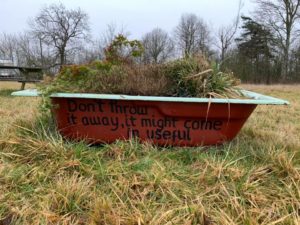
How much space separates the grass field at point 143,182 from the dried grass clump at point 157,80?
1.59 feet

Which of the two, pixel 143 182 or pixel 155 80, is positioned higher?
pixel 155 80

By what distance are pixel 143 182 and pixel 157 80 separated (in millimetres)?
1083

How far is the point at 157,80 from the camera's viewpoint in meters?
2.80

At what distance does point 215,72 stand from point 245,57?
944 inches

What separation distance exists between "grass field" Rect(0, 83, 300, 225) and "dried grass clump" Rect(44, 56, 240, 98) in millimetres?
485

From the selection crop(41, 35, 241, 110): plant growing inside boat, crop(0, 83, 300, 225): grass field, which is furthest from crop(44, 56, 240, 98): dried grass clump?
crop(0, 83, 300, 225): grass field

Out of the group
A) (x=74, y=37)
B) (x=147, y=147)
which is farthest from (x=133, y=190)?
(x=74, y=37)

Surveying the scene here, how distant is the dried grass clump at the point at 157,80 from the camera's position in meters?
2.74

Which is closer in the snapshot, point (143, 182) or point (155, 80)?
Answer: point (143, 182)

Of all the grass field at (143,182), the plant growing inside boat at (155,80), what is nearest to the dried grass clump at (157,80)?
the plant growing inside boat at (155,80)

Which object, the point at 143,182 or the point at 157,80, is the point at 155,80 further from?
the point at 143,182

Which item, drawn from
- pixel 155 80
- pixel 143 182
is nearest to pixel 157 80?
pixel 155 80

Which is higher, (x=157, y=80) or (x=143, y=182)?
(x=157, y=80)

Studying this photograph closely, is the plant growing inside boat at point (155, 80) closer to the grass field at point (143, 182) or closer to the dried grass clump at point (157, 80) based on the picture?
the dried grass clump at point (157, 80)
